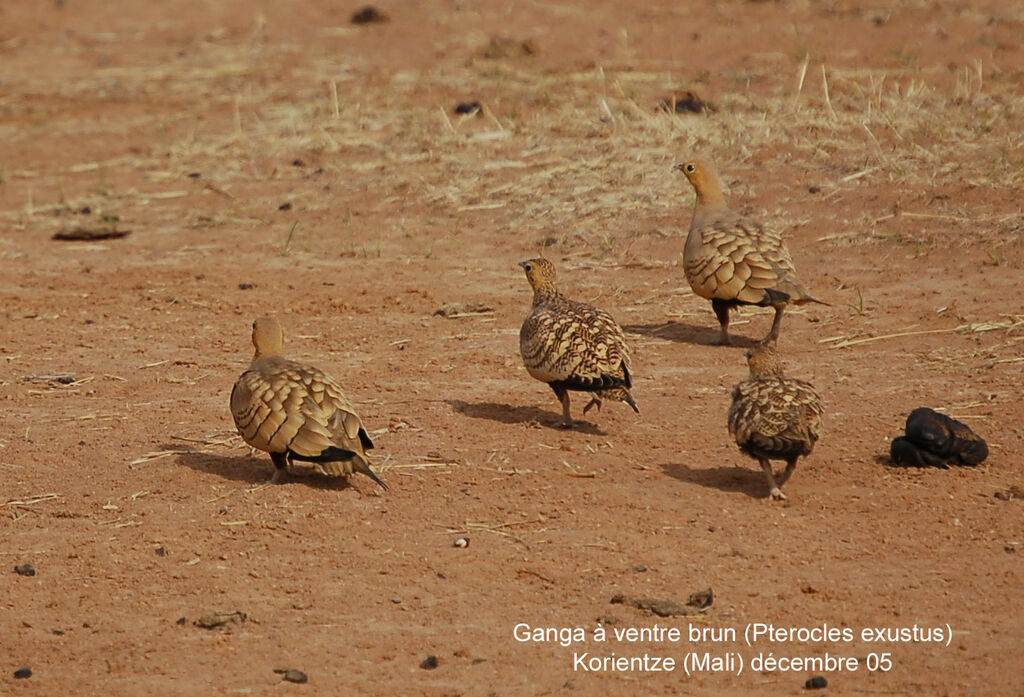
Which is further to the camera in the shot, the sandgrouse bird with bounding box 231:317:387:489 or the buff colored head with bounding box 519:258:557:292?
the buff colored head with bounding box 519:258:557:292

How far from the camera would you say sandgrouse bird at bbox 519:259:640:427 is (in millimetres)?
7664

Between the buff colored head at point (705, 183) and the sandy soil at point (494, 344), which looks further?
the buff colored head at point (705, 183)

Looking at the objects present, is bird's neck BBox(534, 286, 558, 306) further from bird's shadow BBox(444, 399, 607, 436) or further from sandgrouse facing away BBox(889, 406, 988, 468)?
sandgrouse facing away BBox(889, 406, 988, 468)

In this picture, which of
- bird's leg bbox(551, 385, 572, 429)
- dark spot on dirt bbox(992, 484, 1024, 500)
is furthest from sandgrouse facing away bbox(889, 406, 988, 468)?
bird's leg bbox(551, 385, 572, 429)

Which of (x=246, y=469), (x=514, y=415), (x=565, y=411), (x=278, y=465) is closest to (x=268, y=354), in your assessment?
(x=246, y=469)

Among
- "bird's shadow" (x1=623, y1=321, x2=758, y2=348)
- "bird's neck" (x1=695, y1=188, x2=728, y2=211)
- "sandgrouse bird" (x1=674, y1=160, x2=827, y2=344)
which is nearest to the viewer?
"sandgrouse bird" (x1=674, y1=160, x2=827, y2=344)

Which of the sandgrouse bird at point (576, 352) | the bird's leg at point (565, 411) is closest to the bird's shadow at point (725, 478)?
the sandgrouse bird at point (576, 352)

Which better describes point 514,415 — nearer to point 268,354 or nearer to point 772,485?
point 268,354

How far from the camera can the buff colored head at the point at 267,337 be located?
7.56 metres

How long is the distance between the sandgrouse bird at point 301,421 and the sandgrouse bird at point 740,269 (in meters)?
3.34

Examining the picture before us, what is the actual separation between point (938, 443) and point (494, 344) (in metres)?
3.49

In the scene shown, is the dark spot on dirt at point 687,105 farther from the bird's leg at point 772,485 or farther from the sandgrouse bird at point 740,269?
the bird's leg at point 772,485

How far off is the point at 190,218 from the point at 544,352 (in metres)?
6.60

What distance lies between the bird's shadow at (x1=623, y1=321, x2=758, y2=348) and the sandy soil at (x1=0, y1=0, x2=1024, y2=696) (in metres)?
0.03
